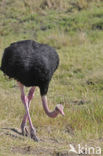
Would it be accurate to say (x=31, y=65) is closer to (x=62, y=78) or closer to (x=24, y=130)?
(x=24, y=130)

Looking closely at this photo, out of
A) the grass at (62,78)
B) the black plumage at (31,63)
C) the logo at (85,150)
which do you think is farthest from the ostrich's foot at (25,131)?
the logo at (85,150)

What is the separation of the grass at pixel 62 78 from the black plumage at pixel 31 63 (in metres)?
0.69

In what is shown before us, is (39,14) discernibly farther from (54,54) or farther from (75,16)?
(54,54)

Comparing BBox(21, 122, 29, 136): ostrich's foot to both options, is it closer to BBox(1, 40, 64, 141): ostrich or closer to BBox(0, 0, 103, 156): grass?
BBox(1, 40, 64, 141): ostrich

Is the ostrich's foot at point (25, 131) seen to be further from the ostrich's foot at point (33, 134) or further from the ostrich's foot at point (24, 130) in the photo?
the ostrich's foot at point (33, 134)

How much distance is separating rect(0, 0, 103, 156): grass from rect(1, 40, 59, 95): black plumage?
27.3 inches

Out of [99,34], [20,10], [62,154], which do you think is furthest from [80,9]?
[62,154]

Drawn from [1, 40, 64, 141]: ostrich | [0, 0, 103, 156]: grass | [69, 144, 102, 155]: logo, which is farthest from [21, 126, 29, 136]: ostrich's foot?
[69, 144, 102, 155]: logo

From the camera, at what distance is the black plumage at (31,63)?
613 cm

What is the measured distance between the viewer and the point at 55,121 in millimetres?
6812

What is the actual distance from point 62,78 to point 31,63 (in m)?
3.95

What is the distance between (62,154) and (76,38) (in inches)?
311

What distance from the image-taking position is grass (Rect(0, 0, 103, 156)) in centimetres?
618

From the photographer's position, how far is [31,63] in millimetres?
6137
